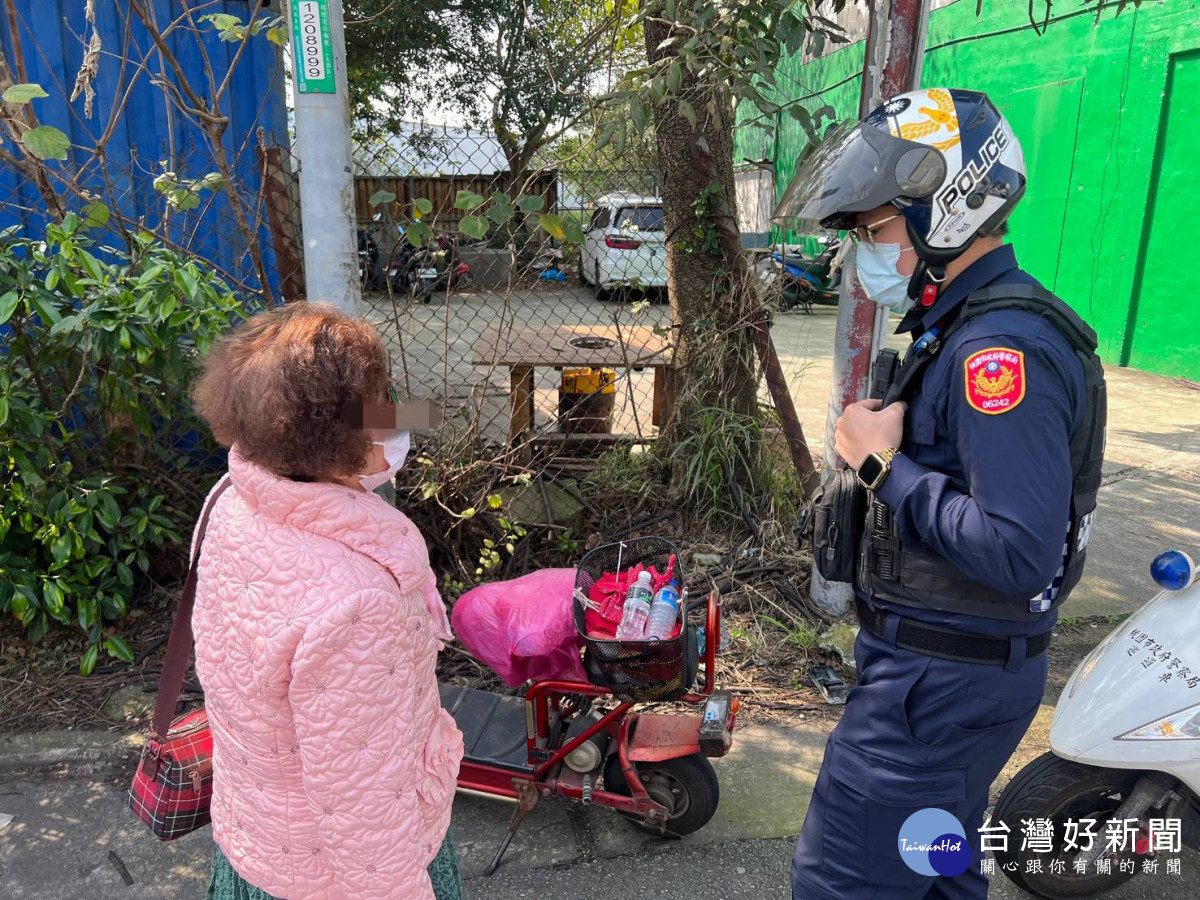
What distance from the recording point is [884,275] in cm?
183

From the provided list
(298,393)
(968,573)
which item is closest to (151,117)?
(298,393)

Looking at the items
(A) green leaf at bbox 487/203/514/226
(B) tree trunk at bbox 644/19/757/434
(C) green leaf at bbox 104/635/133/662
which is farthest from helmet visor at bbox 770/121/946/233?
(C) green leaf at bbox 104/635/133/662

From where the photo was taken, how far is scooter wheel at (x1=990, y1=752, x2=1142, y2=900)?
7.59ft

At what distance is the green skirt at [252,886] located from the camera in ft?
5.29

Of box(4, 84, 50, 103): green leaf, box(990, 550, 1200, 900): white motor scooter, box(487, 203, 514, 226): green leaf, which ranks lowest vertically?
box(990, 550, 1200, 900): white motor scooter

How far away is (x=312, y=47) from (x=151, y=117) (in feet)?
6.13

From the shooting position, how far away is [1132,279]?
916cm

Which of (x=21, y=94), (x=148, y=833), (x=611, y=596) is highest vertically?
(x=21, y=94)

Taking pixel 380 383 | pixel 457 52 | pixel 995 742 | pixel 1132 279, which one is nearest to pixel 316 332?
pixel 380 383

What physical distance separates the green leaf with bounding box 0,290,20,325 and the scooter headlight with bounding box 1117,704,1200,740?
3.32 metres

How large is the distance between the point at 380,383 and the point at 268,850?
81 cm

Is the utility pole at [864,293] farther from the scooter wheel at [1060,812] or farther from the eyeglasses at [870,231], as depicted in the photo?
the eyeglasses at [870,231]

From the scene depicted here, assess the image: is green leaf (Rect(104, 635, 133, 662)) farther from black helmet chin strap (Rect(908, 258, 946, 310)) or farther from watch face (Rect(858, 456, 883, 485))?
black helmet chin strap (Rect(908, 258, 946, 310))

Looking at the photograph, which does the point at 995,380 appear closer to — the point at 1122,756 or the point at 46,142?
the point at 1122,756
